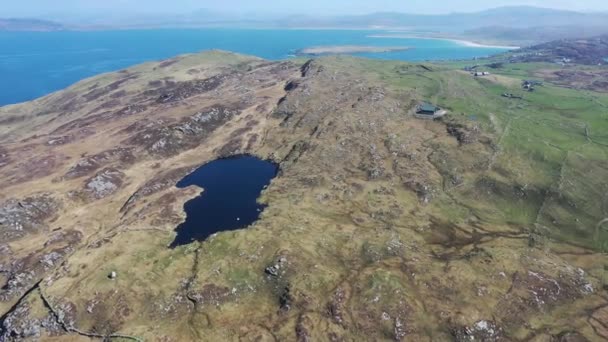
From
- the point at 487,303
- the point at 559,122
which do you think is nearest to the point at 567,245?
the point at 487,303

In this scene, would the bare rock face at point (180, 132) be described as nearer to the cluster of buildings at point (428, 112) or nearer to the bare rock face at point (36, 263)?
the bare rock face at point (36, 263)

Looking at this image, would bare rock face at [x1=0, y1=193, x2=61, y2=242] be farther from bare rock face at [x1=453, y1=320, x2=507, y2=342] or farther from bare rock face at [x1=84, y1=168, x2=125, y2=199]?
bare rock face at [x1=453, y1=320, x2=507, y2=342]

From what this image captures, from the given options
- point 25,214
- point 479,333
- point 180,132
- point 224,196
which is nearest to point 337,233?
point 479,333

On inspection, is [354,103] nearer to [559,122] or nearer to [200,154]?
[200,154]

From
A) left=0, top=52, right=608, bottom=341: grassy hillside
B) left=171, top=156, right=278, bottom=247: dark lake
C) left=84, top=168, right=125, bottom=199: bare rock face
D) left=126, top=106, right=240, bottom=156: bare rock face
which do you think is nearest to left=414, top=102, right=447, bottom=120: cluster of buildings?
left=0, top=52, right=608, bottom=341: grassy hillside

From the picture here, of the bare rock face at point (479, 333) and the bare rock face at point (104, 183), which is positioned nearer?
the bare rock face at point (479, 333)

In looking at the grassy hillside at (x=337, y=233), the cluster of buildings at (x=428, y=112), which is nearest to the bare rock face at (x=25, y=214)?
the grassy hillside at (x=337, y=233)

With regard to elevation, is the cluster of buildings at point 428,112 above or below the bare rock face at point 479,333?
above

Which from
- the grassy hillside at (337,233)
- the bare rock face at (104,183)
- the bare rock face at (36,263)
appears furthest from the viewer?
the bare rock face at (104,183)
